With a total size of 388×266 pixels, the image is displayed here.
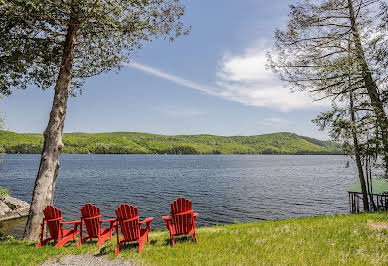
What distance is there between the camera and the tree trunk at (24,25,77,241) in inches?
371

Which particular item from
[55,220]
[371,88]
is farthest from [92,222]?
[371,88]

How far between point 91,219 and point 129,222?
1.57 meters

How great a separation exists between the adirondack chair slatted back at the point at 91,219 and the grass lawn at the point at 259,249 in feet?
1.75

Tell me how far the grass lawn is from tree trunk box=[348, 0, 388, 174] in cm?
724

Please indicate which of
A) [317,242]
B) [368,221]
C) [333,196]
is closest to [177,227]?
[317,242]

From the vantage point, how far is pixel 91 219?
25.9 ft

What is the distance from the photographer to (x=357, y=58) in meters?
14.0

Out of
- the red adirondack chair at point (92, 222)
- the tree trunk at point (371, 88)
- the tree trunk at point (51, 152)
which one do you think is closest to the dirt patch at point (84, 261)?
the red adirondack chair at point (92, 222)

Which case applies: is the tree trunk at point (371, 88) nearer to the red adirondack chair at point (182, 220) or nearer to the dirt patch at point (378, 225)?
the dirt patch at point (378, 225)

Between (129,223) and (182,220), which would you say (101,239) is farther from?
(182,220)

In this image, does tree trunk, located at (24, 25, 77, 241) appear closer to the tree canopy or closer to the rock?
the tree canopy

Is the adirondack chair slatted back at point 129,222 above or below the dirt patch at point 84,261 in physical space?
above

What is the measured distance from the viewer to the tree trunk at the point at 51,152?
371 inches

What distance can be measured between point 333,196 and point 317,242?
3034cm
